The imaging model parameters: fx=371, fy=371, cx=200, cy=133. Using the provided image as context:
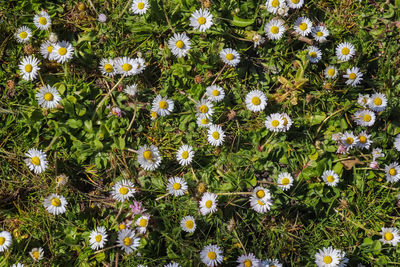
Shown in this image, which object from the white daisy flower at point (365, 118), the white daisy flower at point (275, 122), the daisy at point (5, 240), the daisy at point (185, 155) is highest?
the white daisy flower at point (365, 118)

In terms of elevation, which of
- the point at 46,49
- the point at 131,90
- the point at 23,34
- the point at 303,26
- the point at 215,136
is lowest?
the point at 215,136

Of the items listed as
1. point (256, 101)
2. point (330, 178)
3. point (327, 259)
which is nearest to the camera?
point (327, 259)

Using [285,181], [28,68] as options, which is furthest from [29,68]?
[285,181]

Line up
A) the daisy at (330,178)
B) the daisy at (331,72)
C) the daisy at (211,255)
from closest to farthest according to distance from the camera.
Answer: the daisy at (211,255)
the daisy at (330,178)
the daisy at (331,72)

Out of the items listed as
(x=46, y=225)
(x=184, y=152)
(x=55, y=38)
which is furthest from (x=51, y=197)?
(x=55, y=38)

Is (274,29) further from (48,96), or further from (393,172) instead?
(48,96)

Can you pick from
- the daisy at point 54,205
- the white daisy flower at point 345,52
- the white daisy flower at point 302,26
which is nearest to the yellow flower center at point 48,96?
the daisy at point 54,205

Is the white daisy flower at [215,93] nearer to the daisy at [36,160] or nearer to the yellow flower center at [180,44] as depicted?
the yellow flower center at [180,44]
